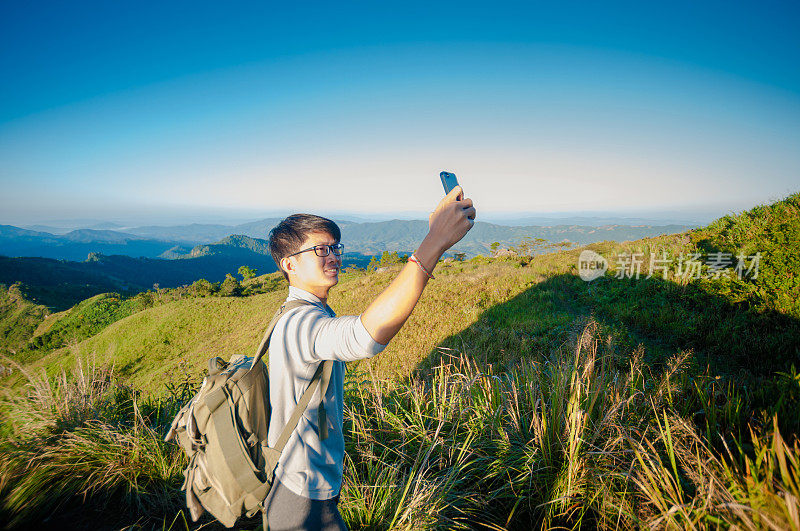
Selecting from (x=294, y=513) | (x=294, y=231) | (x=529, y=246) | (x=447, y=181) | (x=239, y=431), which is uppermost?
(x=447, y=181)

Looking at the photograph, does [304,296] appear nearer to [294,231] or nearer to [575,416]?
[294,231]

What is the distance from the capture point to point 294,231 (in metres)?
1.92

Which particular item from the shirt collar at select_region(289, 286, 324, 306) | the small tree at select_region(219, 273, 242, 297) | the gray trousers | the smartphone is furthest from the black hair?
the small tree at select_region(219, 273, 242, 297)

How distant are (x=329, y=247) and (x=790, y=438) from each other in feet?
10.9

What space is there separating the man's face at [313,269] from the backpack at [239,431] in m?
0.22

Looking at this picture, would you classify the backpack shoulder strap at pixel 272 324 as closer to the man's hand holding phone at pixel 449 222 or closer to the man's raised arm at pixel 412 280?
the man's raised arm at pixel 412 280

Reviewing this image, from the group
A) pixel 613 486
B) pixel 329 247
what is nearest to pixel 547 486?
pixel 613 486

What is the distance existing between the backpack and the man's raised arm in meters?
0.61

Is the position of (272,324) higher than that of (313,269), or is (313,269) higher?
(313,269)

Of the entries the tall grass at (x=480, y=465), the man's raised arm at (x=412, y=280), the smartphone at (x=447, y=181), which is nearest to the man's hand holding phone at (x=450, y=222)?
the man's raised arm at (x=412, y=280)

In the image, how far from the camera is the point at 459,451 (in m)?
2.93

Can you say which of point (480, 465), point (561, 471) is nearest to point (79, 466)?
point (480, 465)

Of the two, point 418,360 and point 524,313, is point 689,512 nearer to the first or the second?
point 418,360

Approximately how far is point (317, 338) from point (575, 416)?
220 centimetres
